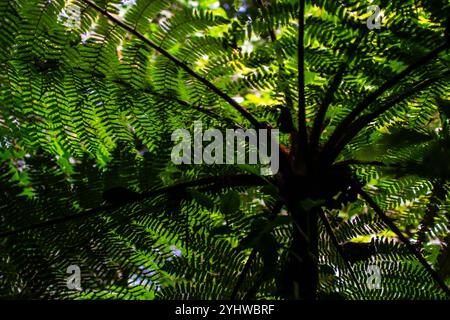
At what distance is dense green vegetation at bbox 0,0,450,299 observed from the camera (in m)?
1.23

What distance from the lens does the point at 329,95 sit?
1459mm

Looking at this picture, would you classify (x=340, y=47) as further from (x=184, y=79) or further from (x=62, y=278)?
(x=62, y=278)

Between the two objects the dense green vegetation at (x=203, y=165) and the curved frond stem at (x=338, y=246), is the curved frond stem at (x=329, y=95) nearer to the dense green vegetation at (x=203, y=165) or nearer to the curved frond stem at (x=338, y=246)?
the dense green vegetation at (x=203, y=165)

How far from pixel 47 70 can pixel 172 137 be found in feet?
1.70

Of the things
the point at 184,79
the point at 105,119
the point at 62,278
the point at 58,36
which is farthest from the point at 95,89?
the point at 62,278

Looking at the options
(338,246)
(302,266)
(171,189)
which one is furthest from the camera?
(338,246)

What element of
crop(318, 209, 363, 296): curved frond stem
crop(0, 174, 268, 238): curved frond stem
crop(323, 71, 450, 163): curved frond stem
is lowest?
crop(318, 209, 363, 296): curved frond stem

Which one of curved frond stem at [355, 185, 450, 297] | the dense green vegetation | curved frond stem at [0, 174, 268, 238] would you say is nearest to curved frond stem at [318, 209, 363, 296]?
the dense green vegetation

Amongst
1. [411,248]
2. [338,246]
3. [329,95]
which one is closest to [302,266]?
[338,246]

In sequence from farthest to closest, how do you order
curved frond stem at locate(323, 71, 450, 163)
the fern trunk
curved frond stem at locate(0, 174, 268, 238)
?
curved frond stem at locate(323, 71, 450, 163), curved frond stem at locate(0, 174, 268, 238), the fern trunk

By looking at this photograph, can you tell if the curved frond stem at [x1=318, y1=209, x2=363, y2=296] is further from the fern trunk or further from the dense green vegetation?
the fern trunk

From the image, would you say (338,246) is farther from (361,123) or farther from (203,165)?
(203,165)

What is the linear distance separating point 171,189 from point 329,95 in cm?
64

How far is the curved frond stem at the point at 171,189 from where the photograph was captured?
1.22 m
